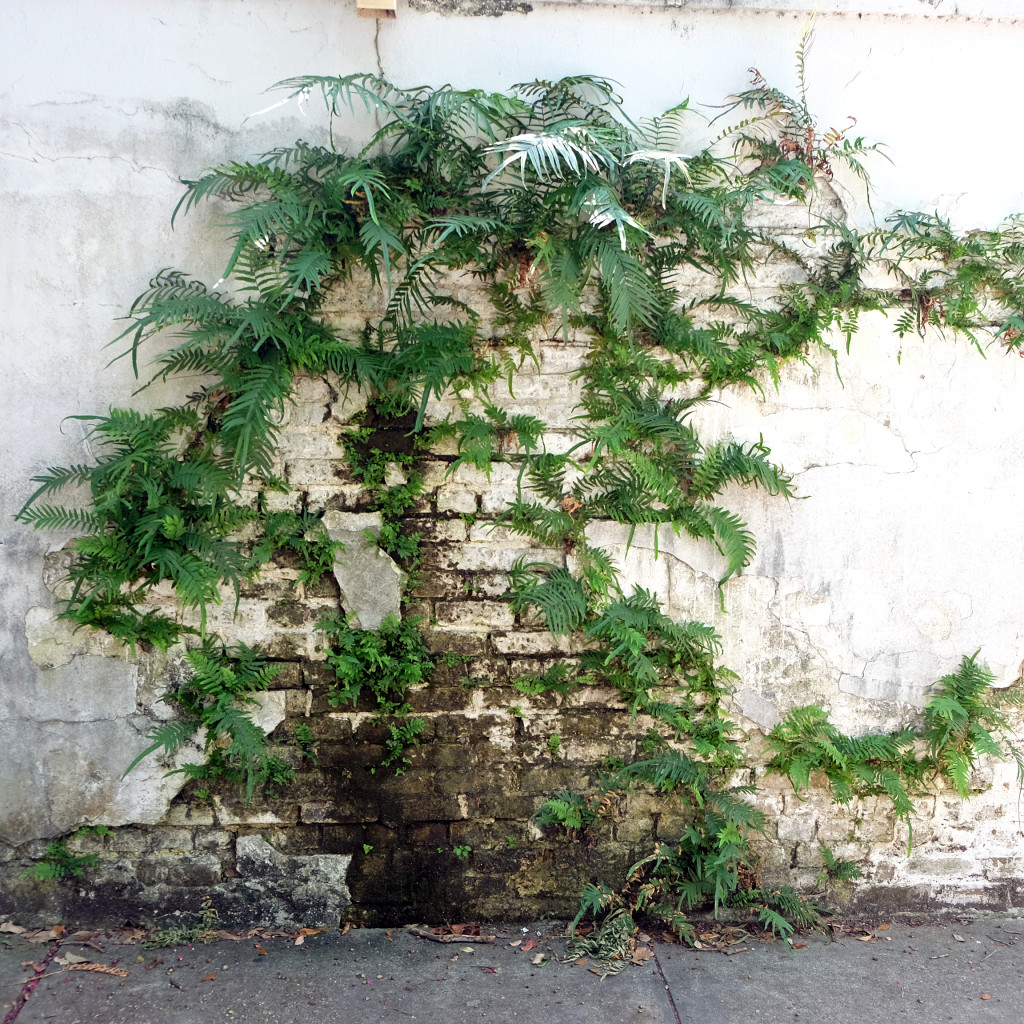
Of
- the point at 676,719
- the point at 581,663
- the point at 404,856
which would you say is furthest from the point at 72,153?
the point at 676,719

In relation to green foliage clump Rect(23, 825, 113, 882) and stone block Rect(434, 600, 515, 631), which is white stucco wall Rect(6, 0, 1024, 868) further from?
stone block Rect(434, 600, 515, 631)

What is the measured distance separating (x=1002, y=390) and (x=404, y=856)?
284cm

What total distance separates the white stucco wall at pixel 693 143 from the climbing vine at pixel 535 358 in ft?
0.37

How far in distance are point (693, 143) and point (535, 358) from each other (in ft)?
3.13

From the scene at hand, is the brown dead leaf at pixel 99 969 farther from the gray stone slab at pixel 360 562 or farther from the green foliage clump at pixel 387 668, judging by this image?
the gray stone slab at pixel 360 562

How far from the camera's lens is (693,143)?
8.67 ft

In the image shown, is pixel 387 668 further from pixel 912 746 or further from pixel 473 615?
pixel 912 746

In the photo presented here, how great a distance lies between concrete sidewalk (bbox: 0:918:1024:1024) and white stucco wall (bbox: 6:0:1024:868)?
0.62 metres

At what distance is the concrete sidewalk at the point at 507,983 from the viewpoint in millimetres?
2291

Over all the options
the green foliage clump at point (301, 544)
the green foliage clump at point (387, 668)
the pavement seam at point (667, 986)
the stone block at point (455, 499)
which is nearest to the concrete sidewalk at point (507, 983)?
the pavement seam at point (667, 986)

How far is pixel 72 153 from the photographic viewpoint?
2.52 metres

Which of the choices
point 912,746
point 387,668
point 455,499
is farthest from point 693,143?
point 912,746

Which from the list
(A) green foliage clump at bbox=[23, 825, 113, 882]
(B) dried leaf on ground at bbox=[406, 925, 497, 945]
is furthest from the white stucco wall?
(B) dried leaf on ground at bbox=[406, 925, 497, 945]

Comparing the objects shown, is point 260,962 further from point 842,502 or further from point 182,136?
point 182,136
